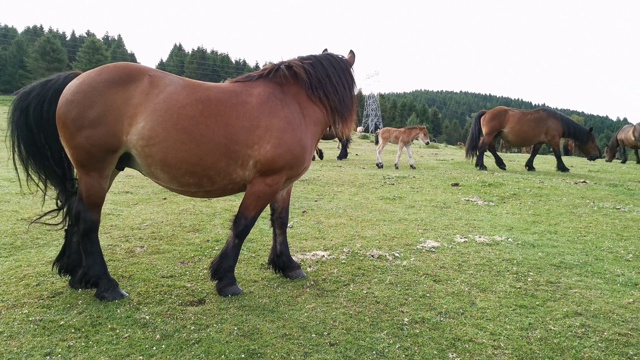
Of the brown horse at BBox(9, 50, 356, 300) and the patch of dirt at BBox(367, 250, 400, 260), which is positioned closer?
the brown horse at BBox(9, 50, 356, 300)

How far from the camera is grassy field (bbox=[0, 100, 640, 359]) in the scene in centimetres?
272

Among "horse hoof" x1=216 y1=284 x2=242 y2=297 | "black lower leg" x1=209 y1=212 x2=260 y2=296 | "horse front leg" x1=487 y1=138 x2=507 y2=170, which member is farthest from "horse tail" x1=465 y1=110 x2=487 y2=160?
"horse hoof" x1=216 y1=284 x2=242 y2=297

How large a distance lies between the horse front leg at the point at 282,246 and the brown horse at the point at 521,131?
34.8 feet

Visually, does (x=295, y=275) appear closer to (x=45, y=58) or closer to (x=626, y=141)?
(x=626, y=141)

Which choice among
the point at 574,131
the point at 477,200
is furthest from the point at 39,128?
the point at 574,131

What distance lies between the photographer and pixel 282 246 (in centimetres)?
398

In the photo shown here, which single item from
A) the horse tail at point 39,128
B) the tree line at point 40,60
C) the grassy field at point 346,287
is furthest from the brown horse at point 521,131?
the tree line at point 40,60

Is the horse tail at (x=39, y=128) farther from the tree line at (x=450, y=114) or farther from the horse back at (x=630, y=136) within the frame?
the tree line at (x=450, y=114)

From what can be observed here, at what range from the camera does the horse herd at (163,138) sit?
124 inches

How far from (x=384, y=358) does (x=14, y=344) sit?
2620mm

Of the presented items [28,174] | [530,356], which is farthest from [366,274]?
[28,174]

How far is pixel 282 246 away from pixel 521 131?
11.4 m

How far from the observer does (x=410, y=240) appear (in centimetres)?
518

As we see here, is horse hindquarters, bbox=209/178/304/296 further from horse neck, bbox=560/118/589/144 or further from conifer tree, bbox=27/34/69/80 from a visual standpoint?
conifer tree, bbox=27/34/69/80
